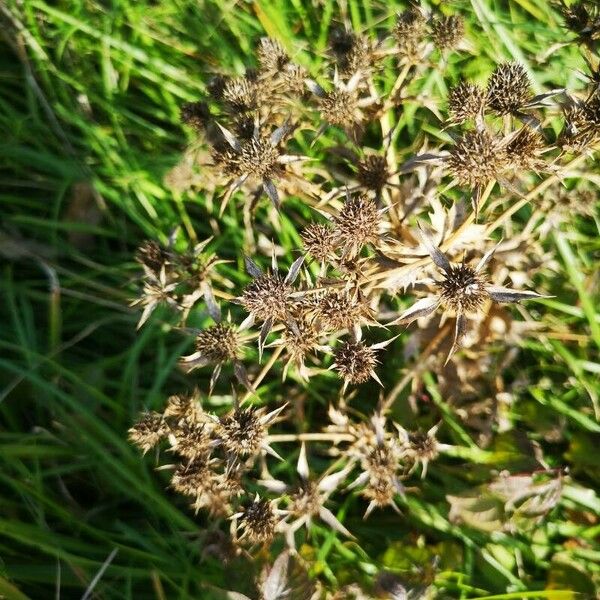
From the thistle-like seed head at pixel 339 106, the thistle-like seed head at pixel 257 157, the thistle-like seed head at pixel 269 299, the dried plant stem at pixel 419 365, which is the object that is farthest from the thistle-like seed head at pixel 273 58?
the dried plant stem at pixel 419 365

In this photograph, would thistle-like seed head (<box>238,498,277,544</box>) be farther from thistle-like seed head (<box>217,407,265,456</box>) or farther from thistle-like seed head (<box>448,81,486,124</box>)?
thistle-like seed head (<box>448,81,486,124</box>)

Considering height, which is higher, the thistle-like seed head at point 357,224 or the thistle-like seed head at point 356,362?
the thistle-like seed head at point 357,224

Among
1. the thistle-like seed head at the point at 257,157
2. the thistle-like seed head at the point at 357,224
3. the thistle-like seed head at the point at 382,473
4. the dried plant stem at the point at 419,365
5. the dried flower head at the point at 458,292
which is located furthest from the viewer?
the dried plant stem at the point at 419,365

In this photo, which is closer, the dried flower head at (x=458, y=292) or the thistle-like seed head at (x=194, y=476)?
the dried flower head at (x=458, y=292)

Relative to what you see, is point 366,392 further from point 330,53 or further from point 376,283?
point 330,53

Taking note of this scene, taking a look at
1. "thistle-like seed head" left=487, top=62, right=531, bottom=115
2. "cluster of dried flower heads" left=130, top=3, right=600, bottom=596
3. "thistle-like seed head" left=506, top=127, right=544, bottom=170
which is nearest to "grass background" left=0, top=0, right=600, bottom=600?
"cluster of dried flower heads" left=130, top=3, right=600, bottom=596

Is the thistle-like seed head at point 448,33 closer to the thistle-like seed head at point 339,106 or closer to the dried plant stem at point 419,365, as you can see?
the thistle-like seed head at point 339,106
